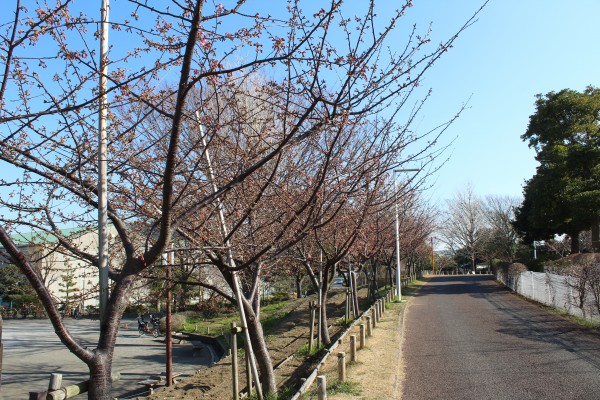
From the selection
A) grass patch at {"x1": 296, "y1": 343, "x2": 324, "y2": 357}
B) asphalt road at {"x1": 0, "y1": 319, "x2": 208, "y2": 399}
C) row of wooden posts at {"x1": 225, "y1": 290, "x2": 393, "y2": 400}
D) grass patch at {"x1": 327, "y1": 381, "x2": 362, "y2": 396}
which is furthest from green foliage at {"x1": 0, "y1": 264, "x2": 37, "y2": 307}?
grass patch at {"x1": 296, "y1": 343, "x2": 324, "y2": 357}

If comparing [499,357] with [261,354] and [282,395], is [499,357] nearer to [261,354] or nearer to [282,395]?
[282,395]

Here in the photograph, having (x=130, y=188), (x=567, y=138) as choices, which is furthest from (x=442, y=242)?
(x=130, y=188)

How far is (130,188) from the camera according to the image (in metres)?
6.08

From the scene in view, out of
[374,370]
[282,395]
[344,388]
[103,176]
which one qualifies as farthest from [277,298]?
[103,176]

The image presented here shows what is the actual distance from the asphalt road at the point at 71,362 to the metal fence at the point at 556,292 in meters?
12.4

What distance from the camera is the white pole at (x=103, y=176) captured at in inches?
178

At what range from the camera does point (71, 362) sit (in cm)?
2055

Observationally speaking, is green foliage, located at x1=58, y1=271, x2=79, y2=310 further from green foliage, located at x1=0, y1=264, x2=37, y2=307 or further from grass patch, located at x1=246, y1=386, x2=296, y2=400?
grass patch, located at x1=246, y1=386, x2=296, y2=400

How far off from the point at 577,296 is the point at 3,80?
16694 mm

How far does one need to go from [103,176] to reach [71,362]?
18701mm

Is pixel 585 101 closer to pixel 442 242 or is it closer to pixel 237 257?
pixel 237 257

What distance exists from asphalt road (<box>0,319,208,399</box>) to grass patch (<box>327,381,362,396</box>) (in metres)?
7.90

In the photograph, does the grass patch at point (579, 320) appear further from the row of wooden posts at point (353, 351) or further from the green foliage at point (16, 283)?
the green foliage at point (16, 283)

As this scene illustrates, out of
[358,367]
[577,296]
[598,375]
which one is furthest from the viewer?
[577,296]
